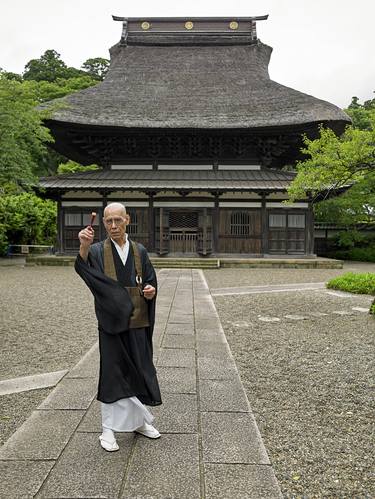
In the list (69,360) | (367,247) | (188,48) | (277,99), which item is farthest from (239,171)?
(69,360)

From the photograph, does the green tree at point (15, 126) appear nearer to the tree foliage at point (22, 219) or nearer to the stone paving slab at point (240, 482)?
the stone paving slab at point (240, 482)

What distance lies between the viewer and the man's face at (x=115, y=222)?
2.50m

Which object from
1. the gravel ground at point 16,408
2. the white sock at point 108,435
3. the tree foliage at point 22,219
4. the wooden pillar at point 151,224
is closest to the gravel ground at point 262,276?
the wooden pillar at point 151,224

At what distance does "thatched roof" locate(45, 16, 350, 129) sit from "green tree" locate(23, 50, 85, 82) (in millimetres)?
18476

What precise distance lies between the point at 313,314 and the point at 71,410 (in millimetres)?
5268

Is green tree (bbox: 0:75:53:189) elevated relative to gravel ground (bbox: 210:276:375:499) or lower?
elevated

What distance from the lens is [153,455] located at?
2363 millimetres

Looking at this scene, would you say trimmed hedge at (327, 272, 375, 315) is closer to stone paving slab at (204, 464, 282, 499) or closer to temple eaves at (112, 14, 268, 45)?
stone paving slab at (204, 464, 282, 499)

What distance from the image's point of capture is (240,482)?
2.12 metres

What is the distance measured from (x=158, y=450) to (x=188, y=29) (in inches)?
1024

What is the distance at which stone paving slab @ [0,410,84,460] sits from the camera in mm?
2395

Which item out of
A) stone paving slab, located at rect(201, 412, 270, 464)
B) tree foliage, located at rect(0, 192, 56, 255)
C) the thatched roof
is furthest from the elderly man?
tree foliage, located at rect(0, 192, 56, 255)

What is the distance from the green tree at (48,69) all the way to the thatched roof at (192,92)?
18.5m

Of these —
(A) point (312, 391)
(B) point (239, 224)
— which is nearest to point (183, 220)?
(B) point (239, 224)
